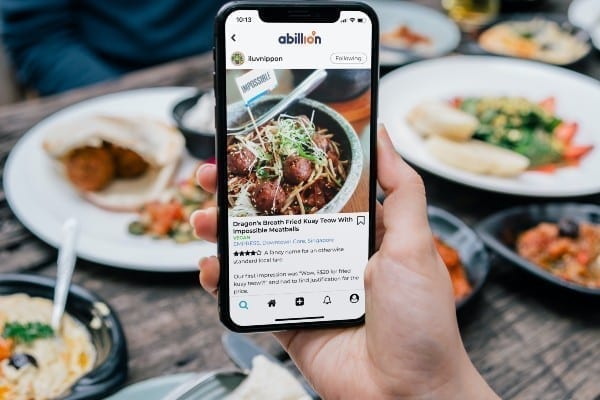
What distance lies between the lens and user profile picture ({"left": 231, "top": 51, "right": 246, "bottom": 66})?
747mm

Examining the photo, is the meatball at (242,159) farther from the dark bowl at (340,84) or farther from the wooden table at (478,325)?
the wooden table at (478,325)

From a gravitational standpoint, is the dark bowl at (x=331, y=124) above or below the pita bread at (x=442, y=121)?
above

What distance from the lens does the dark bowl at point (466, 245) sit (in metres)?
1.04

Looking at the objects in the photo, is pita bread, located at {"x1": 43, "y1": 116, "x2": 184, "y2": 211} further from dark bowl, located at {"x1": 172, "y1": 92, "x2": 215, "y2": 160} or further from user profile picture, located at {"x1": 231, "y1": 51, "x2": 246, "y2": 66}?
user profile picture, located at {"x1": 231, "y1": 51, "x2": 246, "y2": 66}

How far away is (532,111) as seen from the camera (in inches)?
59.7

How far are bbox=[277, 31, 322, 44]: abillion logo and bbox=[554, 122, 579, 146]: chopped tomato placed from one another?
91 cm

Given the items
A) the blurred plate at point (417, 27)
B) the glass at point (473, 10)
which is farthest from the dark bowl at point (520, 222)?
the glass at point (473, 10)

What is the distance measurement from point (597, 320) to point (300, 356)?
0.49m

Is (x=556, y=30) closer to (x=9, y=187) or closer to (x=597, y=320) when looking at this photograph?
(x=597, y=320)

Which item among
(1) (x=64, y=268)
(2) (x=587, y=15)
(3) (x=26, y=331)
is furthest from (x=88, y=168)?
(2) (x=587, y=15)

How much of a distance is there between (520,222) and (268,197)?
56 cm

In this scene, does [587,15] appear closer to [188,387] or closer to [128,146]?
[128,146]

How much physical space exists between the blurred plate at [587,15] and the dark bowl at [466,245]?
1099 mm

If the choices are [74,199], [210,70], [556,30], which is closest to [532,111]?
[556,30]
